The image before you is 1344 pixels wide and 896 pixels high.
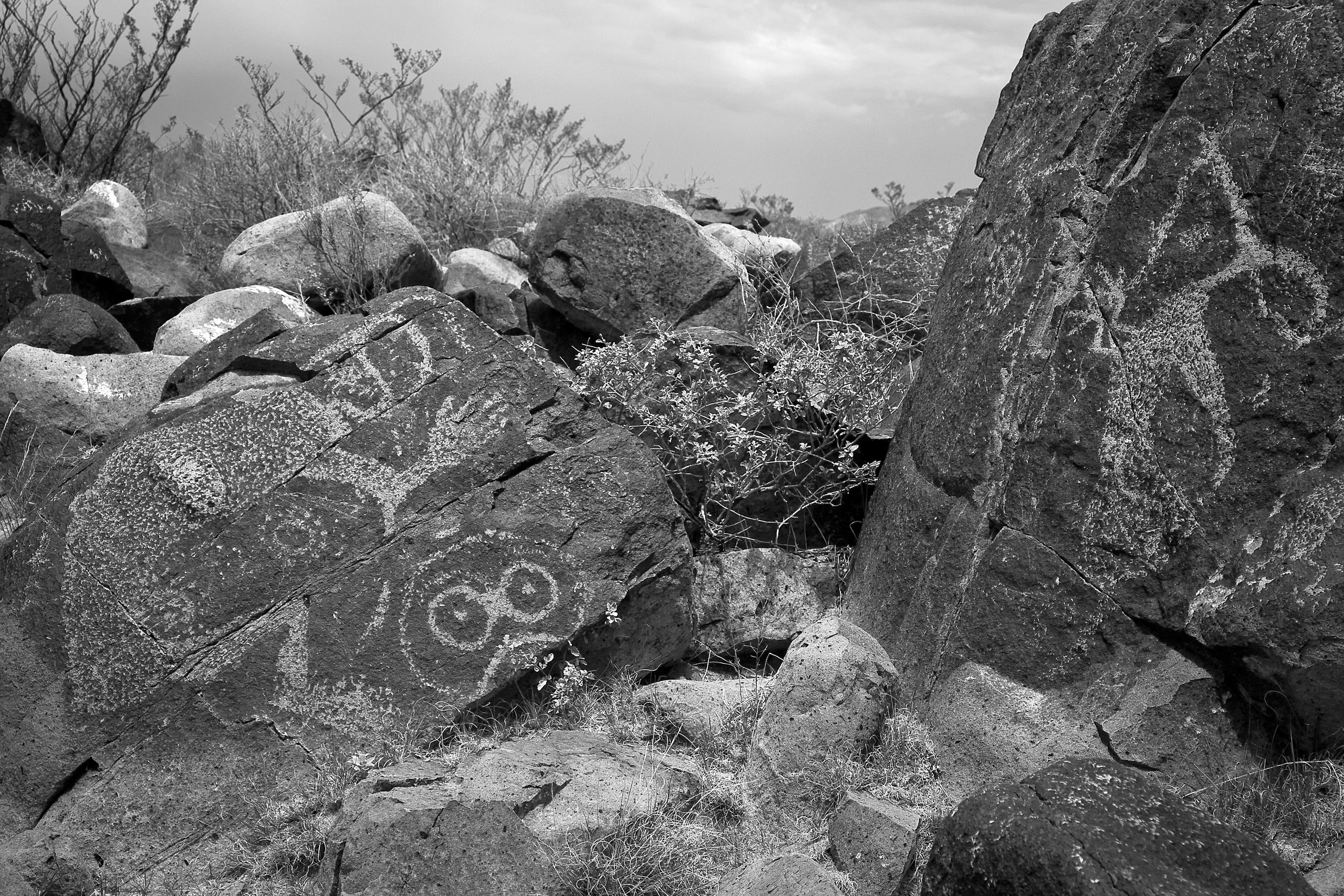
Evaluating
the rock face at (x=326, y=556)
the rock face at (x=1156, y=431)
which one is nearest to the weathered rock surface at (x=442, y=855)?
the rock face at (x=326, y=556)

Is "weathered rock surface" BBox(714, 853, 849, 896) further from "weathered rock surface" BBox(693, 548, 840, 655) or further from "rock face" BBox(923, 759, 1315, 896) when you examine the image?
"weathered rock surface" BBox(693, 548, 840, 655)

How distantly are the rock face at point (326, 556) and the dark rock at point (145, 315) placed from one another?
3.46 meters

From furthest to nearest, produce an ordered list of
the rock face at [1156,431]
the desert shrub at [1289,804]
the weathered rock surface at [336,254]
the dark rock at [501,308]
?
the weathered rock surface at [336,254], the dark rock at [501,308], the rock face at [1156,431], the desert shrub at [1289,804]

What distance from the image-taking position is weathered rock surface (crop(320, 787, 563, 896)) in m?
2.87

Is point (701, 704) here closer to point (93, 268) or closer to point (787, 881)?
point (787, 881)

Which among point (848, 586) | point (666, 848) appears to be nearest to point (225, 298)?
point (848, 586)

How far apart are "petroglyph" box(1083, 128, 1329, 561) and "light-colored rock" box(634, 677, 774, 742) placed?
124 cm

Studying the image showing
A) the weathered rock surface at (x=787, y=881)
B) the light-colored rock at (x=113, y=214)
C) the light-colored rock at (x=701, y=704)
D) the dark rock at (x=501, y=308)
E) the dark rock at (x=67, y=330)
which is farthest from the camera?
the light-colored rock at (x=113, y=214)

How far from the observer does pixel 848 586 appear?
4.45m

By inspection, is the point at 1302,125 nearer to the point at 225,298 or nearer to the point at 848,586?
the point at 848,586

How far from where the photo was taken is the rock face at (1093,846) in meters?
2.20

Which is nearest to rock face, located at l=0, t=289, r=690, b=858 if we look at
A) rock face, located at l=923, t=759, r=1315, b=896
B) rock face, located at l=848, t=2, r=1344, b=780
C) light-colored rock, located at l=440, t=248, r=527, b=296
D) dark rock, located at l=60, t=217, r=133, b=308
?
rock face, located at l=848, t=2, r=1344, b=780

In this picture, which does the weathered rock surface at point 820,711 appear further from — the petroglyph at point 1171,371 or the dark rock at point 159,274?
the dark rock at point 159,274

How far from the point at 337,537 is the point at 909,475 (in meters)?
1.99
